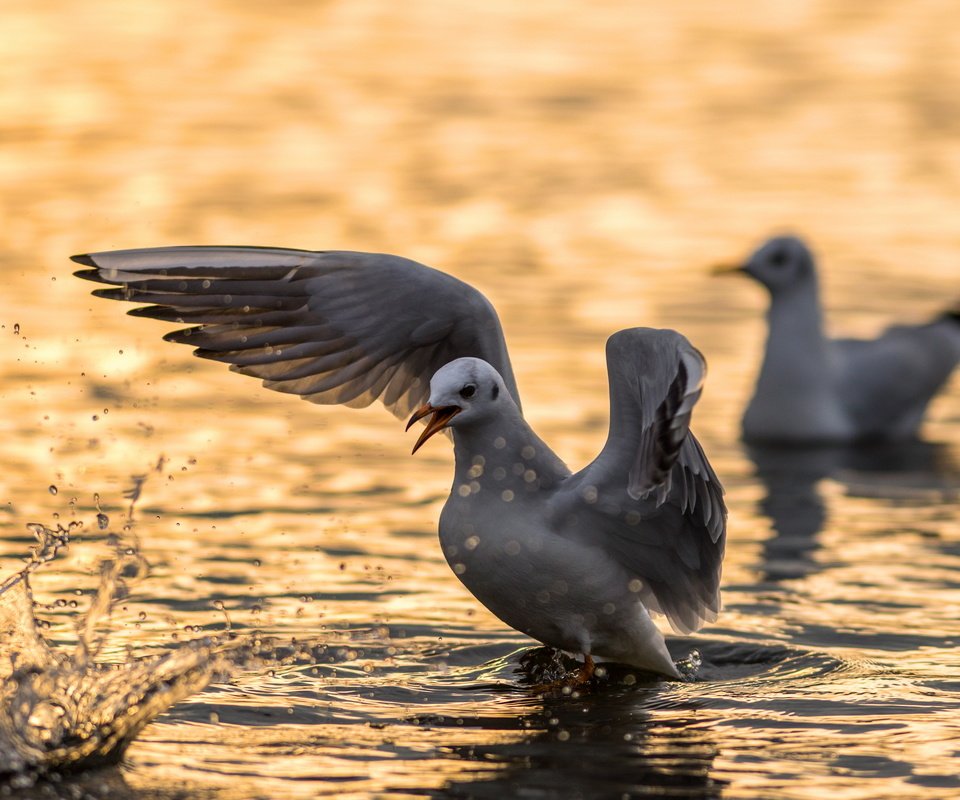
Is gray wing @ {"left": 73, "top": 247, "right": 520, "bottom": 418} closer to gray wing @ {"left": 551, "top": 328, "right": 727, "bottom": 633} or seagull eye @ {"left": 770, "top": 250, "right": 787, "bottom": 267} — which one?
gray wing @ {"left": 551, "top": 328, "right": 727, "bottom": 633}

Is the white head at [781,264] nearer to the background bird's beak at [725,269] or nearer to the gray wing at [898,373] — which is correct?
the background bird's beak at [725,269]

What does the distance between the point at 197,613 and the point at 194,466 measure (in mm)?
2259

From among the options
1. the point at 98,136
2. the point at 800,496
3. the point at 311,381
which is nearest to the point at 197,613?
the point at 311,381

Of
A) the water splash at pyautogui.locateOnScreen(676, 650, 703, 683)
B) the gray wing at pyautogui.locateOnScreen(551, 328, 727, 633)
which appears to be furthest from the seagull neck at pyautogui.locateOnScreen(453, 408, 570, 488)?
the water splash at pyautogui.locateOnScreen(676, 650, 703, 683)

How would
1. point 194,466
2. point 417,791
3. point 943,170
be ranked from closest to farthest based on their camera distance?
point 417,791
point 194,466
point 943,170

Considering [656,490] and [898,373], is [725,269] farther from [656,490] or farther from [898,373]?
[656,490]

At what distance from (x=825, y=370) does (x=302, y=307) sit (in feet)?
19.1

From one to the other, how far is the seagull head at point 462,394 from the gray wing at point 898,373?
5.93 m

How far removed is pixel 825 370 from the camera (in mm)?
12578

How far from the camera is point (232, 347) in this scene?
294 inches

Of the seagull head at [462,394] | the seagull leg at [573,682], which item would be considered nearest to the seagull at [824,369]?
the seagull leg at [573,682]

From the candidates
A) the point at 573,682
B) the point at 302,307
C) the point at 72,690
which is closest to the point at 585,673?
the point at 573,682

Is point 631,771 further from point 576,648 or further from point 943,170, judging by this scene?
point 943,170

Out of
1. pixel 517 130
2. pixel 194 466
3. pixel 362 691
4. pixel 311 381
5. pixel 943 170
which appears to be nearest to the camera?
pixel 362 691
